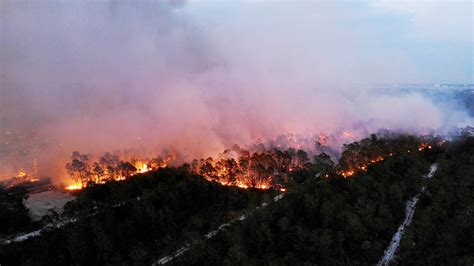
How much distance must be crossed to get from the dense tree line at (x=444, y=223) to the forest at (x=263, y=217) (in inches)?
3.0

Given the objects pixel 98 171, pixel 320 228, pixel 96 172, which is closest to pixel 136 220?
pixel 320 228

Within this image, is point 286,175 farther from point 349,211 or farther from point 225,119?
point 225,119

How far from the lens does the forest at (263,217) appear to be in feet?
77.7

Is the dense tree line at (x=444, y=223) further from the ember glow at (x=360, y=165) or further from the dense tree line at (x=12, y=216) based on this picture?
the dense tree line at (x=12, y=216)

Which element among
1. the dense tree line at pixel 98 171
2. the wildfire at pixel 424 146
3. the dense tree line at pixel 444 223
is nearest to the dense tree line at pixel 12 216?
the dense tree line at pixel 98 171

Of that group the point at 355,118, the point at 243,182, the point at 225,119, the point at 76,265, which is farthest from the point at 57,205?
the point at 355,118

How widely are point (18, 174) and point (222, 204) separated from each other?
25841mm

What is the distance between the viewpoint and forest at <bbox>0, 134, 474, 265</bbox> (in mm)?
23672

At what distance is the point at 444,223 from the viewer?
2650cm

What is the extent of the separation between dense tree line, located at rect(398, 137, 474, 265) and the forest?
8 centimetres

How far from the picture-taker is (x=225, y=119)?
6000cm

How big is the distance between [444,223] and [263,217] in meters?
12.4

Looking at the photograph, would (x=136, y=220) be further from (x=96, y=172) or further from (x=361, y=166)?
(x=361, y=166)

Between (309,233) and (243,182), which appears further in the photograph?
(243,182)
